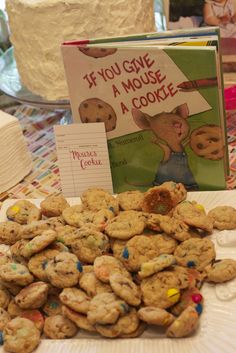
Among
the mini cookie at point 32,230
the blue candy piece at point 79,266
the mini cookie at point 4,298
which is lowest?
the mini cookie at point 4,298

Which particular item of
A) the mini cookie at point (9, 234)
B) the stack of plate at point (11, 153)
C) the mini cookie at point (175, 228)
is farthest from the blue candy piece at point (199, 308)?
the stack of plate at point (11, 153)

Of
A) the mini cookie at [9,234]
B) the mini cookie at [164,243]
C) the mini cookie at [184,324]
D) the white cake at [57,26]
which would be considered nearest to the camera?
the mini cookie at [184,324]

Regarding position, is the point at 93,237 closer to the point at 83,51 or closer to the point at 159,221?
the point at 159,221

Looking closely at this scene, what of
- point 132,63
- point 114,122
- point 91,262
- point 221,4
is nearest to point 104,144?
point 114,122

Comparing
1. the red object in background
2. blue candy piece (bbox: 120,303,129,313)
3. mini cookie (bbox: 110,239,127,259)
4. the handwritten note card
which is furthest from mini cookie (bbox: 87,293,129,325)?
the red object in background

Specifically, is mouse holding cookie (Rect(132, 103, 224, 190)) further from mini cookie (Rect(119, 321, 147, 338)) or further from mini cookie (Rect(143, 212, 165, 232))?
mini cookie (Rect(119, 321, 147, 338))

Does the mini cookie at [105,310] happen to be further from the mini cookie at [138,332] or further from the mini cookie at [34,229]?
the mini cookie at [34,229]
